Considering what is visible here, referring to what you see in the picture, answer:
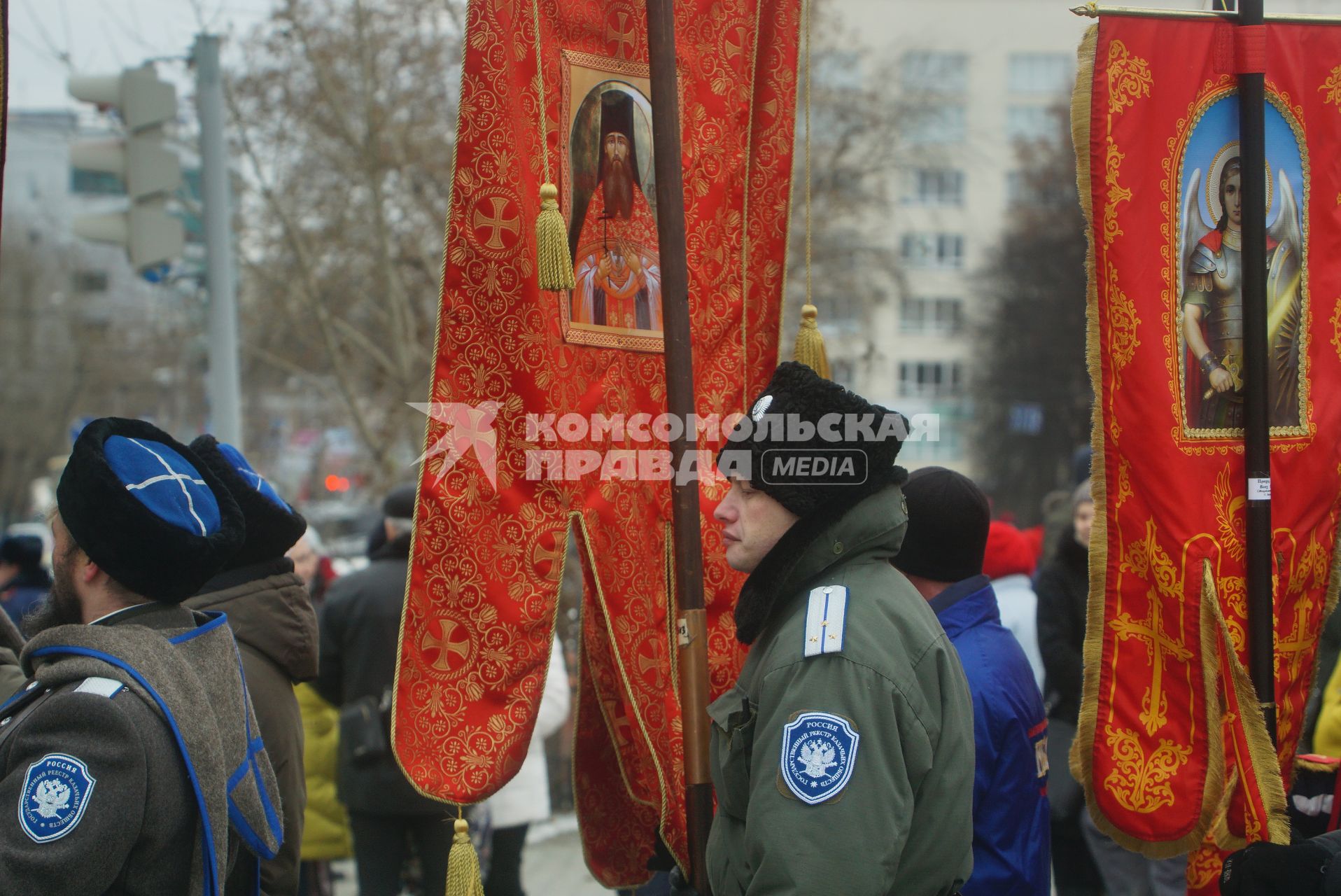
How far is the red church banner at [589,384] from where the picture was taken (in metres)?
2.68

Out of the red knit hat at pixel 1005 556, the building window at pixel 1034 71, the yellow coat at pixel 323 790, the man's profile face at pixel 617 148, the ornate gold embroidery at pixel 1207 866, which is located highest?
the building window at pixel 1034 71

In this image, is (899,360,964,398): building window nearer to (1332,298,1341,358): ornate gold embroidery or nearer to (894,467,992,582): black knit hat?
(1332,298,1341,358): ornate gold embroidery

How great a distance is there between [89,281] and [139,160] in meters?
34.7

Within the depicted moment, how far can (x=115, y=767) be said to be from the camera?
6.72 feet

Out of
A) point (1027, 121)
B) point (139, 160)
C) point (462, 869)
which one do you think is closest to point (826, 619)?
point (462, 869)

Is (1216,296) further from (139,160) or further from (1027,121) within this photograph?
(1027,121)

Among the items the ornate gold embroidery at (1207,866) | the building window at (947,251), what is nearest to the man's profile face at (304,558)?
the ornate gold embroidery at (1207,866)

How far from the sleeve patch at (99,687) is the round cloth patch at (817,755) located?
1.13m

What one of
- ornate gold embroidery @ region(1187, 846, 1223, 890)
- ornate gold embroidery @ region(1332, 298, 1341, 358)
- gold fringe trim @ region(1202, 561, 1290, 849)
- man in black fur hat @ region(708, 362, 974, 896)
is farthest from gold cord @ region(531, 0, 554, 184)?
ornate gold embroidery @ region(1187, 846, 1223, 890)

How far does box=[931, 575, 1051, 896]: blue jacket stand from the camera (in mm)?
2820

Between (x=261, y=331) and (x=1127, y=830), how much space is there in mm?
12889

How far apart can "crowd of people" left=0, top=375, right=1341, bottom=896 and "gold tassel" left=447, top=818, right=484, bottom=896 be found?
0.36 metres

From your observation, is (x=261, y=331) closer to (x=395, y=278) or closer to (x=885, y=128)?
(x=395, y=278)

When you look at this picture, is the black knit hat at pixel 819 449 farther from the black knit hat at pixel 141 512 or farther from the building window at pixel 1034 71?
the building window at pixel 1034 71
